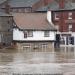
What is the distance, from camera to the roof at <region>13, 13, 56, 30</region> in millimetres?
77875

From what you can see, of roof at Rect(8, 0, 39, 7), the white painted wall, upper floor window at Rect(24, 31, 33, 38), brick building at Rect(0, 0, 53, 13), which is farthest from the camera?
roof at Rect(8, 0, 39, 7)

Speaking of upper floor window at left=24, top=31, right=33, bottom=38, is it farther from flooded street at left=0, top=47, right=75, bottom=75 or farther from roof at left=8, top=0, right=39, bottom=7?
roof at left=8, top=0, right=39, bottom=7

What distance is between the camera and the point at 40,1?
108500mm

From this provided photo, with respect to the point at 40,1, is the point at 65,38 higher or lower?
lower

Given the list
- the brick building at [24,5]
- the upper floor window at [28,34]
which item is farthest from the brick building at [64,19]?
the brick building at [24,5]

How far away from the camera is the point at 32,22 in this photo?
79.4 m

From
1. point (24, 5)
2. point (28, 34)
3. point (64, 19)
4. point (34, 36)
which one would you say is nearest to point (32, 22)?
point (28, 34)

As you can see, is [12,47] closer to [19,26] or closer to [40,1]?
[19,26]

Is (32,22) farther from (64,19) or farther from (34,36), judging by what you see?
(64,19)

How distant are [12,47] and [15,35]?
3387mm

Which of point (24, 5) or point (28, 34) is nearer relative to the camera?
point (28, 34)

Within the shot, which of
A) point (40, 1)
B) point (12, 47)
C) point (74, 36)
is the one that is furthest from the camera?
point (40, 1)

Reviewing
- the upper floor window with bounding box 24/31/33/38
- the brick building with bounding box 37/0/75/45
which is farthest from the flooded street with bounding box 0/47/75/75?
the brick building with bounding box 37/0/75/45

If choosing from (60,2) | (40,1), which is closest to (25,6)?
(40,1)
